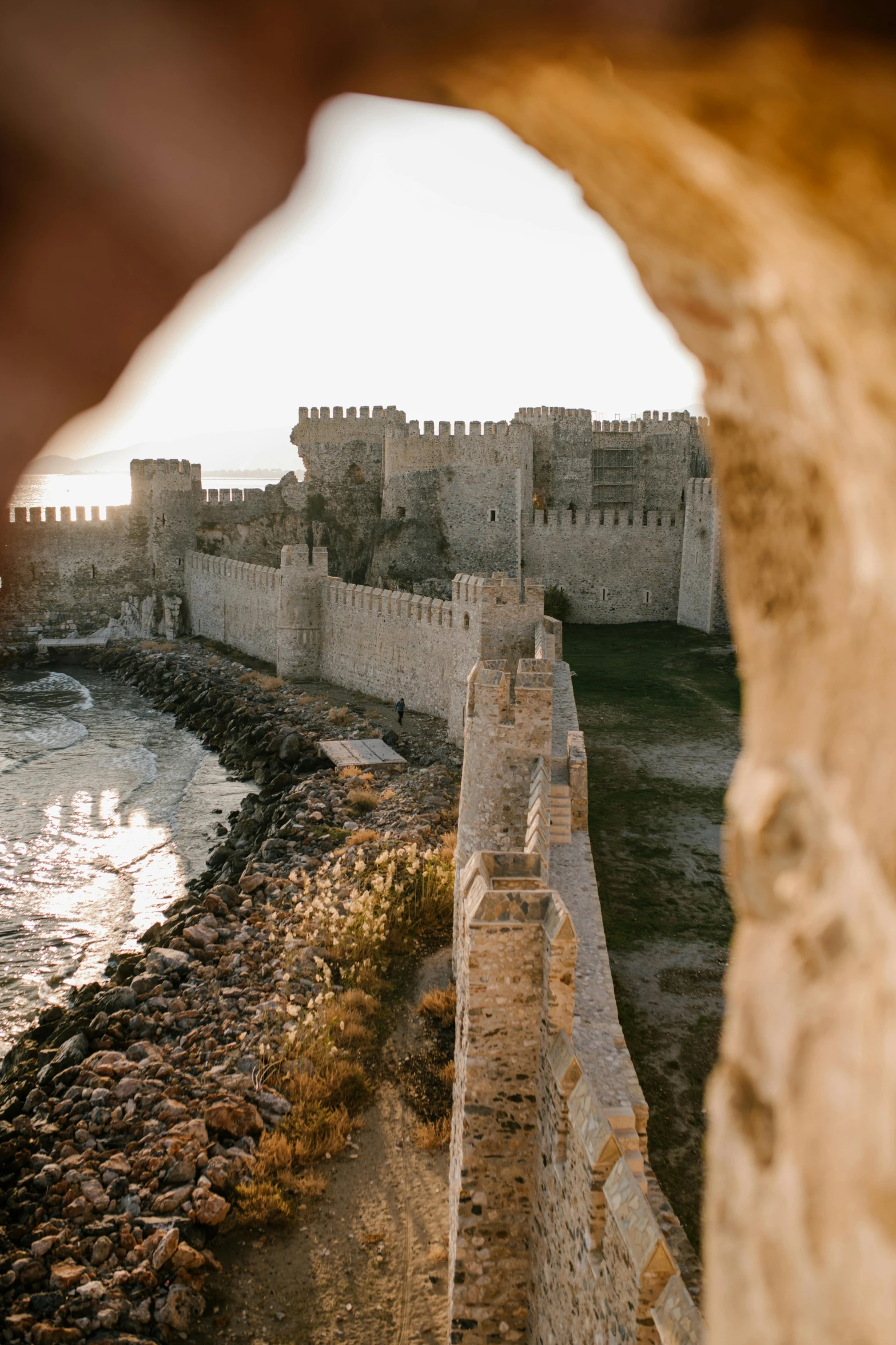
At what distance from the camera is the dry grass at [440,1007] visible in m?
9.32

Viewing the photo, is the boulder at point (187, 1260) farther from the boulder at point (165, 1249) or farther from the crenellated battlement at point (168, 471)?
the crenellated battlement at point (168, 471)

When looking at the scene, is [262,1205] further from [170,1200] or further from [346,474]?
[346,474]

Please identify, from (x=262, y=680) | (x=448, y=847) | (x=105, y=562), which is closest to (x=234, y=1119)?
(x=448, y=847)

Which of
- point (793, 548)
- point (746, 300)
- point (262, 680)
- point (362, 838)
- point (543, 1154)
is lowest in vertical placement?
point (362, 838)

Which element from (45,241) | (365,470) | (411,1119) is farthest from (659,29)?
(365,470)

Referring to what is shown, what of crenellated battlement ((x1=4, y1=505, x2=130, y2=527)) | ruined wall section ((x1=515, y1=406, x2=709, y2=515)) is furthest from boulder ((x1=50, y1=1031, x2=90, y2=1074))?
ruined wall section ((x1=515, y1=406, x2=709, y2=515))

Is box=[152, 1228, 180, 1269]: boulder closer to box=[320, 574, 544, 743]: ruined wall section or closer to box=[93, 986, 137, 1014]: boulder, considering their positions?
box=[93, 986, 137, 1014]: boulder

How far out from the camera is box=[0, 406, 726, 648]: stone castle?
2731 centimetres

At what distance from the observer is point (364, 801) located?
49.4ft

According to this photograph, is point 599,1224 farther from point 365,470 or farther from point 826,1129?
point 365,470

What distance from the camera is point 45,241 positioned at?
4.40ft

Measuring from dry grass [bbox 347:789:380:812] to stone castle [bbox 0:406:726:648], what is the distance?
469 inches

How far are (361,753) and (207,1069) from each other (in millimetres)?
8681

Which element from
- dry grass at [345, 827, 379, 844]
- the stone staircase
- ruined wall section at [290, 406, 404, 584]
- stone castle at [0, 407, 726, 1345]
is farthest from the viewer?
ruined wall section at [290, 406, 404, 584]
